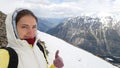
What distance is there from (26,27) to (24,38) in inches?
6.8

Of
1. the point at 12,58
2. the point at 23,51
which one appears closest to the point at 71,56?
the point at 23,51

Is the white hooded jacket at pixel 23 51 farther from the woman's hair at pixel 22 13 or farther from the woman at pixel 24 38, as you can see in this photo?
the woman's hair at pixel 22 13

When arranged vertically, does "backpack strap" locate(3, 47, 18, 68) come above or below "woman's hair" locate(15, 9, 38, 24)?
below

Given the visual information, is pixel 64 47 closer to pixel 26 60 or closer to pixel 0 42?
pixel 0 42

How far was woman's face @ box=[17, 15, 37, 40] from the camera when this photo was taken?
14.5 feet

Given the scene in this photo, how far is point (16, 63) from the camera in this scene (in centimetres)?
413

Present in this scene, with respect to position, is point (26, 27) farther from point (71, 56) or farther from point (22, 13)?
point (71, 56)

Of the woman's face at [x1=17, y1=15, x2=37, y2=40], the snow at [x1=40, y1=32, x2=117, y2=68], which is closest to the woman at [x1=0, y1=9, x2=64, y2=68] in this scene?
the woman's face at [x1=17, y1=15, x2=37, y2=40]

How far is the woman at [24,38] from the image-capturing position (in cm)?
427

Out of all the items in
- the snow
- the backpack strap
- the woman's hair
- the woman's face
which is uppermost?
the woman's hair

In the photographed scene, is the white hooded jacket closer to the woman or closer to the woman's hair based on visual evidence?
the woman

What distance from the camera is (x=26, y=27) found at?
4484 millimetres

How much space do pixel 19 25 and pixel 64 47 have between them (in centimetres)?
2175

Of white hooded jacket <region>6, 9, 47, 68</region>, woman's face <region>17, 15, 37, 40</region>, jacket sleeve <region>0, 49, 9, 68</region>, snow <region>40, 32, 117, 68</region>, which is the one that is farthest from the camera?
snow <region>40, 32, 117, 68</region>
